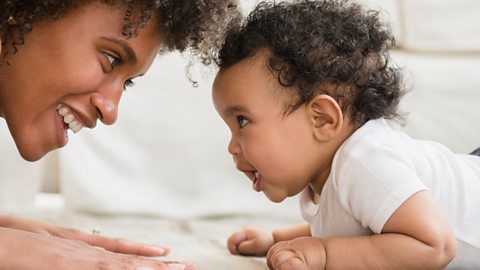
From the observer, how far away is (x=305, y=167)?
4.00 ft

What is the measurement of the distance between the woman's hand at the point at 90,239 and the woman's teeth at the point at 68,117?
0.23 meters

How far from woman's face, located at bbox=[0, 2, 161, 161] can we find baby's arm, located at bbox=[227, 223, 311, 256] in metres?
0.36

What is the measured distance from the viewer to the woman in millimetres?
1092

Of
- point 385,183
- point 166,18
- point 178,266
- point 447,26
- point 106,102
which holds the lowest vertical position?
point 178,266

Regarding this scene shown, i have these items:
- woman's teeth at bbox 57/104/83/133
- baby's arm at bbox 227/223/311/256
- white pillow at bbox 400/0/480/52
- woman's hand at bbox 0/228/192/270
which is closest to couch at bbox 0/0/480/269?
white pillow at bbox 400/0/480/52

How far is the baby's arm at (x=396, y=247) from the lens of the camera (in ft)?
3.50

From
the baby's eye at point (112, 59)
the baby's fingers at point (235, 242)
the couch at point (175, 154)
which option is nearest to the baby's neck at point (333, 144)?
the baby's fingers at point (235, 242)

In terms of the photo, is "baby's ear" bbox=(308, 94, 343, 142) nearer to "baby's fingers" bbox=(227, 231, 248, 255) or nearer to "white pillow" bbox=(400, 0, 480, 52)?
"baby's fingers" bbox=(227, 231, 248, 255)

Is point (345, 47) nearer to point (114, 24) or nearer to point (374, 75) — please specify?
point (374, 75)

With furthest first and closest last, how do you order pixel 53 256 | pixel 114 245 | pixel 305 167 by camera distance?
pixel 114 245
pixel 305 167
pixel 53 256

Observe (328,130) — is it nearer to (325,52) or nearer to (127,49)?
(325,52)

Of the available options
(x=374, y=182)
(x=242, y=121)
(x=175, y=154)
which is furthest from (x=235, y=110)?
(x=175, y=154)

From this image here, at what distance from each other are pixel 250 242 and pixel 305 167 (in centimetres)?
23

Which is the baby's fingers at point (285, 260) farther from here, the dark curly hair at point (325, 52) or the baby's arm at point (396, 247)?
the dark curly hair at point (325, 52)
